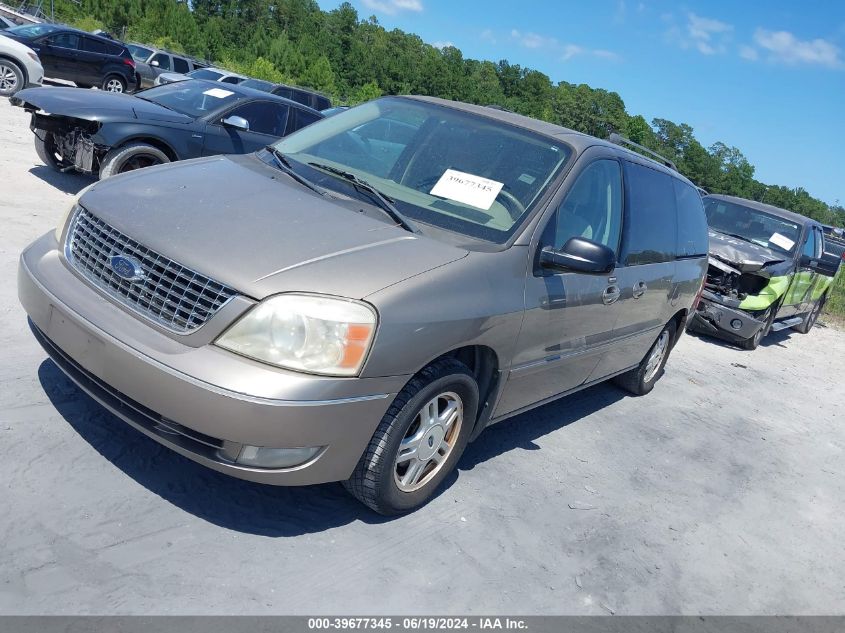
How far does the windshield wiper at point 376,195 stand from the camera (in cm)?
359

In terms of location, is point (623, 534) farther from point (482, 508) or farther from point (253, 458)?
→ point (253, 458)

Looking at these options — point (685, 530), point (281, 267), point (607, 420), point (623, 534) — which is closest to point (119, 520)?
point (281, 267)

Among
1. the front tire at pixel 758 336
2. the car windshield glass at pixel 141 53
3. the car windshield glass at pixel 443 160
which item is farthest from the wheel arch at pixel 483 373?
the car windshield glass at pixel 141 53

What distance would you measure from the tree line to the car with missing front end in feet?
48.6

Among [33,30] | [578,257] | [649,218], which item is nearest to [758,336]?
[649,218]

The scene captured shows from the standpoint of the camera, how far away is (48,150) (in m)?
8.34

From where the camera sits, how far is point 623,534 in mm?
4031

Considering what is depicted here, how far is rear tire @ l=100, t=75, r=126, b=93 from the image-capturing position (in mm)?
20531

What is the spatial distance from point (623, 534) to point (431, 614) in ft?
4.90

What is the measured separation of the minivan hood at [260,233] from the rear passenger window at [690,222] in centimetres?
299

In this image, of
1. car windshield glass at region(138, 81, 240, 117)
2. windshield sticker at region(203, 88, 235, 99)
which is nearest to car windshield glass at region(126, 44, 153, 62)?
car windshield glass at region(138, 81, 240, 117)

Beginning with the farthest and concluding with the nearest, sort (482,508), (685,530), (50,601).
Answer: (685,530) → (482,508) → (50,601)

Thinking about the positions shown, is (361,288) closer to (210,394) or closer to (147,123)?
(210,394)

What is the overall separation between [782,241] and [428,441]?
28.1ft
